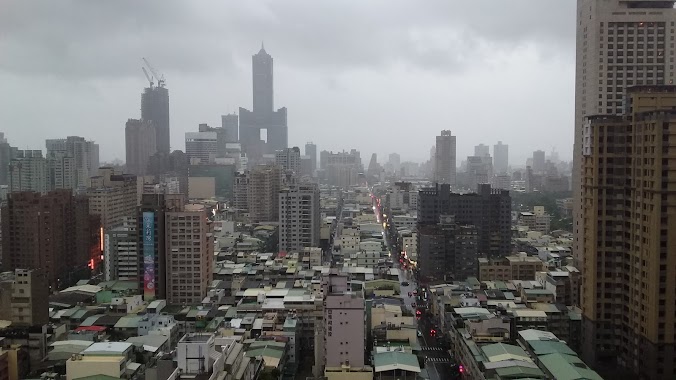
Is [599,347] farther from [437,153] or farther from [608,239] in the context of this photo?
[437,153]

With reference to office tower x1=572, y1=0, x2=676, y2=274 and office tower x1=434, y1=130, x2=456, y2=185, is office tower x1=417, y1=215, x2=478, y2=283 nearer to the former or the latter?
office tower x1=572, y1=0, x2=676, y2=274

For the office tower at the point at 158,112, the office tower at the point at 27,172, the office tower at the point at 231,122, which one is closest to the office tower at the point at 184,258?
the office tower at the point at 27,172

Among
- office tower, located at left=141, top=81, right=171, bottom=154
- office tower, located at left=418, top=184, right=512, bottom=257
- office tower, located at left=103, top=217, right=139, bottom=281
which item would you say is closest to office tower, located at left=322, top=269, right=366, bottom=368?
office tower, located at left=103, top=217, right=139, bottom=281

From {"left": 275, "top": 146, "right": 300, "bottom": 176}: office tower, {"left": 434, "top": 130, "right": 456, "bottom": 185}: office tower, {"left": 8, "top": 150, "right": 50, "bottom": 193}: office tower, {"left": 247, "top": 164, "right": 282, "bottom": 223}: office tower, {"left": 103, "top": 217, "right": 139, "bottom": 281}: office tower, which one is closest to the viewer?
{"left": 103, "top": 217, "right": 139, "bottom": 281}: office tower

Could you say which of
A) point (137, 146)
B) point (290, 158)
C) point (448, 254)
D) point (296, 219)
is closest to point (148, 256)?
point (296, 219)

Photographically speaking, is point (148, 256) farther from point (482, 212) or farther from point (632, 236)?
point (482, 212)

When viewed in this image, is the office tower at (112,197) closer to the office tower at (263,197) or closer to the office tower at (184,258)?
the office tower at (263,197)
